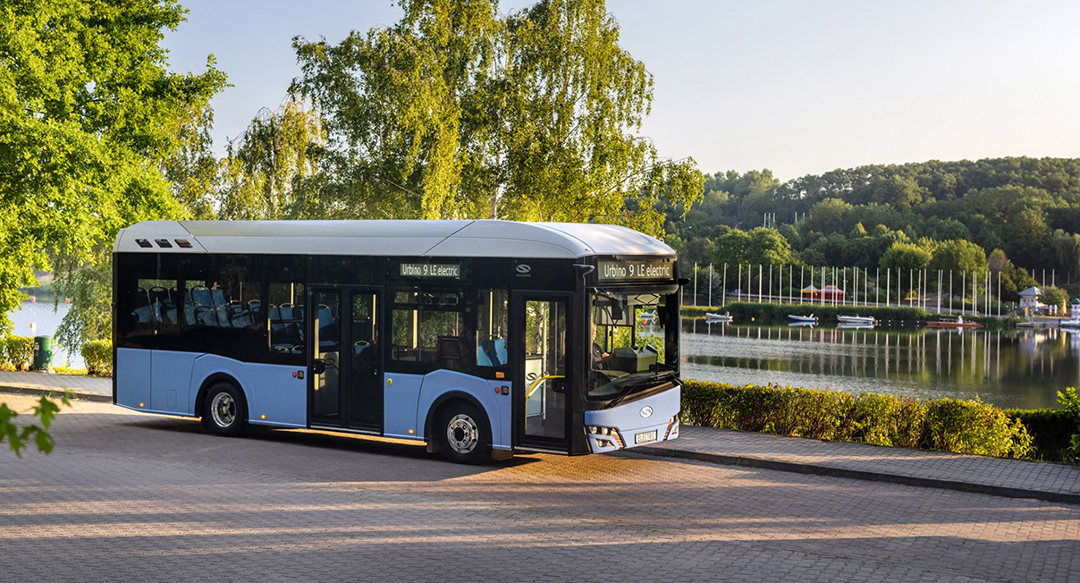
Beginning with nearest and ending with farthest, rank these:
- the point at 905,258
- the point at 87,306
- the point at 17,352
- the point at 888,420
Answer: the point at 888,420, the point at 17,352, the point at 87,306, the point at 905,258

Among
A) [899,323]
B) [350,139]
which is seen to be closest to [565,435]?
[350,139]

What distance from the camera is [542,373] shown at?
1284 cm

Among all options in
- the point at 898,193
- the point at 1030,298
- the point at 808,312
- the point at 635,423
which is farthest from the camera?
the point at 898,193

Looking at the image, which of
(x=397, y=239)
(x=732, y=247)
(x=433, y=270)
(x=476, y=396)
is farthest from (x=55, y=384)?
(x=732, y=247)

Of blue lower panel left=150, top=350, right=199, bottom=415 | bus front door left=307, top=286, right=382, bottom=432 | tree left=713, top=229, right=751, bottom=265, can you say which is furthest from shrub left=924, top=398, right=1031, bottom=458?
tree left=713, top=229, right=751, bottom=265

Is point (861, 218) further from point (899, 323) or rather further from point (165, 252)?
point (165, 252)

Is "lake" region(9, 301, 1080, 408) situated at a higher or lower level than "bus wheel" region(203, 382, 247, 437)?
lower

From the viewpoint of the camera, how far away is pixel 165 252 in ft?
52.8

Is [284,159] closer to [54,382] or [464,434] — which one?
[54,382]

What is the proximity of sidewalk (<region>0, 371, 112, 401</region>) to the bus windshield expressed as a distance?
11.5m

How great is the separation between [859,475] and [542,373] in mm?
4382

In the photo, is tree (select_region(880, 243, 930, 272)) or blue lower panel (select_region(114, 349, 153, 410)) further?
tree (select_region(880, 243, 930, 272))

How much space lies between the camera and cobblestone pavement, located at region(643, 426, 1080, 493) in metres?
12.9

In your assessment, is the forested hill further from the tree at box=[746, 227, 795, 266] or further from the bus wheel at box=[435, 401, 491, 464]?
the bus wheel at box=[435, 401, 491, 464]
